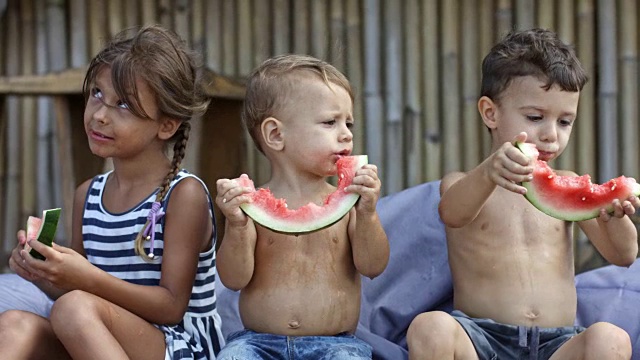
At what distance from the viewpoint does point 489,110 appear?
3666 mm

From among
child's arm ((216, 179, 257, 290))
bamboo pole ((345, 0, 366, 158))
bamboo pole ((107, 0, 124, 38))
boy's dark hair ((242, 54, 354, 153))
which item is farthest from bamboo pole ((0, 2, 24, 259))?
child's arm ((216, 179, 257, 290))

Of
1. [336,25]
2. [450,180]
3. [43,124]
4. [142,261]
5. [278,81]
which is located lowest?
[142,261]

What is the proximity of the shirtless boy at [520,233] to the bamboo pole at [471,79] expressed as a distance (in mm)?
1514

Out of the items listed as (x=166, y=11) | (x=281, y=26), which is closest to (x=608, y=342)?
(x=281, y=26)

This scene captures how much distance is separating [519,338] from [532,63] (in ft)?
2.75

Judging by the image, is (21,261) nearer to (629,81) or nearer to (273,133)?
(273,133)

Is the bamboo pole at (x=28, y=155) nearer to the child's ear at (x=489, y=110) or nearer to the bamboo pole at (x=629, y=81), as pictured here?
the child's ear at (x=489, y=110)

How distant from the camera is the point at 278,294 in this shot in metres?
3.47

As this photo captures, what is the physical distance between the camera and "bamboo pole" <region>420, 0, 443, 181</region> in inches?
207

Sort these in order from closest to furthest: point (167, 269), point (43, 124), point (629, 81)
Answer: point (167, 269), point (629, 81), point (43, 124)

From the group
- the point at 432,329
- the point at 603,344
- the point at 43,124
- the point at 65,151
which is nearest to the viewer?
the point at 603,344

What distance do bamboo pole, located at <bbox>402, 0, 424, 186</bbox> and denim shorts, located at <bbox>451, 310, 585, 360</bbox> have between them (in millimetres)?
1874

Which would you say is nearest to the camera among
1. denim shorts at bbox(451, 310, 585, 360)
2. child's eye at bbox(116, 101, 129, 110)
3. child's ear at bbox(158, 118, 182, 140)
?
denim shorts at bbox(451, 310, 585, 360)

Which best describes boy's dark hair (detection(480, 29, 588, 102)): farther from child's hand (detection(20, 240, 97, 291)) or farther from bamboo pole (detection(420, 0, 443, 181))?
bamboo pole (detection(420, 0, 443, 181))
